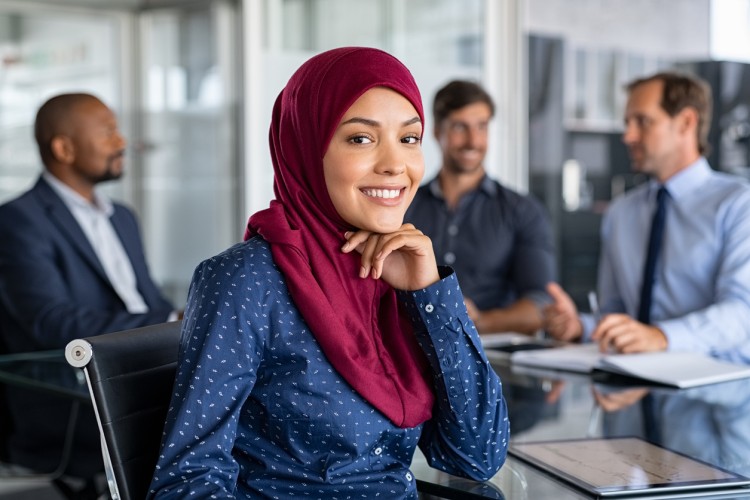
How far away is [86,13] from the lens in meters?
5.24

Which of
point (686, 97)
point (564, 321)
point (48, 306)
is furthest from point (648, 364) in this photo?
point (48, 306)

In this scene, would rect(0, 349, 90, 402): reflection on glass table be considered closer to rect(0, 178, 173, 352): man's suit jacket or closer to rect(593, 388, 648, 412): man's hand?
rect(0, 178, 173, 352): man's suit jacket

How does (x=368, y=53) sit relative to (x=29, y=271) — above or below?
above

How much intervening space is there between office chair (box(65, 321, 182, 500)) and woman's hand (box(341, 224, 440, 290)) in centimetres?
32

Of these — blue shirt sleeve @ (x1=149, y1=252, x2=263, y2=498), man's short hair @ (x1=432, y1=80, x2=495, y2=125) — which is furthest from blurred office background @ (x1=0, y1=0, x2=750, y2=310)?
Result: blue shirt sleeve @ (x1=149, y1=252, x2=263, y2=498)

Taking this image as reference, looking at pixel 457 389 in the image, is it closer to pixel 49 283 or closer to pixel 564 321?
pixel 564 321

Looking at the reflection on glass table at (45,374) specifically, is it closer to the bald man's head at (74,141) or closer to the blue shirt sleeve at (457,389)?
the bald man's head at (74,141)

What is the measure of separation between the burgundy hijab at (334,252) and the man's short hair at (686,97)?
180 cm

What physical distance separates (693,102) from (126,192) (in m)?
3.47

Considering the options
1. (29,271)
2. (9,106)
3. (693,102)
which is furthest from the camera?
(9,106)

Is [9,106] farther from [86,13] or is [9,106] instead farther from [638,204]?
[638,204]

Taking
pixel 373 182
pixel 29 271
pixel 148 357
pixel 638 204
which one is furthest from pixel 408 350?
pixel 638 204

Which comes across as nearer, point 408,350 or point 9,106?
point 408,350

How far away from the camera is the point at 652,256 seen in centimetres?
270
